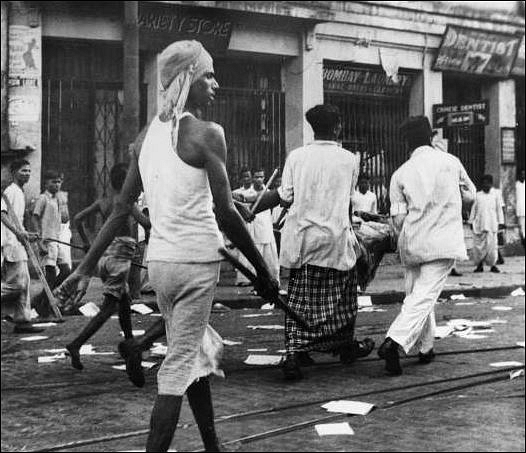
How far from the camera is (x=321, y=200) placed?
120 cm

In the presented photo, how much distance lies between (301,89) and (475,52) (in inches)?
15.8

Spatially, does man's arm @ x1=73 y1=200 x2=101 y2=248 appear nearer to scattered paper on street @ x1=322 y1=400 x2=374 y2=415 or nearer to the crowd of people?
the crowd of people

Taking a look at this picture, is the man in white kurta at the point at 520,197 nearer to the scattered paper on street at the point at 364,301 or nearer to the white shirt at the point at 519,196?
the white shirt at the point at 519,196

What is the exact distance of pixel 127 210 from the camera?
1.16 metres

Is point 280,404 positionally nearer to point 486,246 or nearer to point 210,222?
point 486,246

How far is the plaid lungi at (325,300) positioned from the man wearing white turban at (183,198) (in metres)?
0.20

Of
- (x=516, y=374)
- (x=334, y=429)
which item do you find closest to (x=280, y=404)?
(x=334, y=429)

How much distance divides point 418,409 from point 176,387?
144 cm

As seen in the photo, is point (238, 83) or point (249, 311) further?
point (249, 311)

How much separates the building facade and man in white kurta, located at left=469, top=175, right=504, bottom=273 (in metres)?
0.03

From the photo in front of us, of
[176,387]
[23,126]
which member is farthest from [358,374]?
[23,126]

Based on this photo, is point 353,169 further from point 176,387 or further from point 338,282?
point 176,387

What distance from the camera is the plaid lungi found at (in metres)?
1.49

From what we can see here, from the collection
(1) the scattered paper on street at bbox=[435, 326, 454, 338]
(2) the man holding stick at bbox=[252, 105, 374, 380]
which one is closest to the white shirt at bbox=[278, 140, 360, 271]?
(2) the man holding stick at bbox=[252, 105, 374, 380]
